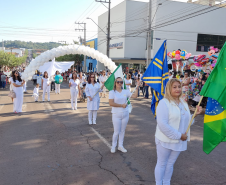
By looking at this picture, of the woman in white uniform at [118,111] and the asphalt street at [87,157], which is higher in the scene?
the woman in white uniform at [118,111]

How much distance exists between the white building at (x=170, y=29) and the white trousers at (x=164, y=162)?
1196 inches

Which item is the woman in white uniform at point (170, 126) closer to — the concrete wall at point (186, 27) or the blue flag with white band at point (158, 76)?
the blue flag with white band at point (158, 76)

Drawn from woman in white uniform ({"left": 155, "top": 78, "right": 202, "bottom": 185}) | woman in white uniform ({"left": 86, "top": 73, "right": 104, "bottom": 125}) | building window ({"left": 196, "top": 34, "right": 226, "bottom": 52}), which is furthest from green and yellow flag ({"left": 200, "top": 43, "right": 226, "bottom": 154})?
building window ({"left": 196, "top": 34, "right": 226, "bottom": 52})

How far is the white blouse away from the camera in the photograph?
322 centimetres

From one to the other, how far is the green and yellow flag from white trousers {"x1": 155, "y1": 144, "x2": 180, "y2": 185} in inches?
21.3

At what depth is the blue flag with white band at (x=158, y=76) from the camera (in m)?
4.90

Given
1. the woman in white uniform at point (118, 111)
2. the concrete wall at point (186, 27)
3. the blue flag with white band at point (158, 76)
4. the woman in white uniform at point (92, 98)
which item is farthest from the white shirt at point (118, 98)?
the concrete wall at point (186, 27)

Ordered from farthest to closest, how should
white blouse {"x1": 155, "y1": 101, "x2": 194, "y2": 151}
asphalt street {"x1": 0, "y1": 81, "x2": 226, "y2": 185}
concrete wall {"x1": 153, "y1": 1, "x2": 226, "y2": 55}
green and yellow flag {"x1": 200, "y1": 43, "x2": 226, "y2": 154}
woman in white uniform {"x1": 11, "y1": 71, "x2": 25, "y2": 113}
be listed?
concrete wall {"x1": 153, "y1": 1, "x2": 226, "y2": 55}
woman in white uniform {"x1": 11, "y1": 71, "x2": 25, "y2": 113}
asphalt street {"x1": 0, "y1": 81, "x2": 226, "y2": 185}
green and yellow flag {"x1": 200, "y1": 43, "x2": 226, "y2": 154}
white blouse {"x1": 155, "y1": 101, "x2": 194, "y2": 151}

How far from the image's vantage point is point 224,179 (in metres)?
4.30

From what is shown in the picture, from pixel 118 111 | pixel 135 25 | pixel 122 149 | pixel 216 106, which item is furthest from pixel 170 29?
pixel 216 106

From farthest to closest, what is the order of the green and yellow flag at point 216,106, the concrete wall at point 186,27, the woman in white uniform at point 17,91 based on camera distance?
the concrete wall at point 186,27 → the woman in white uniform at point 17,91 → the green and yellow flag at point 216,106

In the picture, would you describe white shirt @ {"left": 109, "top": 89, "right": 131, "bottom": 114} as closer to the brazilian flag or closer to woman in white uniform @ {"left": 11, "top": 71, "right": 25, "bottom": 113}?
the brazilian flag

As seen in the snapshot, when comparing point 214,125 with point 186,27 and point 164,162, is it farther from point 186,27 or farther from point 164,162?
point 186,27

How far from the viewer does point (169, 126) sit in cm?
322
